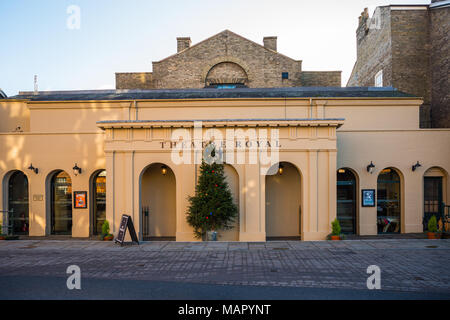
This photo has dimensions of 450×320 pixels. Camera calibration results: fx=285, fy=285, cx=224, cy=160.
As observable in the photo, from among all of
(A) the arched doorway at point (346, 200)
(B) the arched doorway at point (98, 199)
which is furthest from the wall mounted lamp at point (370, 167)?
(B) the arched doorway at point (98, 199)

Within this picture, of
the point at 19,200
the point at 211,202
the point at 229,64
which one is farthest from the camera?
the point at 229,64

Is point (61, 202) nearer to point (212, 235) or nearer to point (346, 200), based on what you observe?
point (212, 235)

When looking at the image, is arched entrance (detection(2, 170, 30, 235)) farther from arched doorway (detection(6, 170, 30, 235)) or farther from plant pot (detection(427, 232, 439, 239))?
plant pot (detection(427, 232, 439, 239))

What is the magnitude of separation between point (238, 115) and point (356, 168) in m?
6.67

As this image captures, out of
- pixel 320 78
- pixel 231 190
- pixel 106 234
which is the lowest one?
pixel 106 234

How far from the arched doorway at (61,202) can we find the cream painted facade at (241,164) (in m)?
0.33

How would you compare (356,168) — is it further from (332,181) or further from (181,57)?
(181,57)

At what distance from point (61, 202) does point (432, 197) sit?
19.4m

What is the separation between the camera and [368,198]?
14.3m

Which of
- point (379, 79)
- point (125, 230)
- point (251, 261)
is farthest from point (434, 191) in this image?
point (125, 230)

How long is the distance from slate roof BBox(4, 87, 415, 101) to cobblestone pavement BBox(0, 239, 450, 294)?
818cm

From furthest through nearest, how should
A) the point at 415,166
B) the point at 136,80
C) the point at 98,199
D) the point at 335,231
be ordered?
the point at 136,80
the point at 98,199
the point at 415,166
the point at 335,231

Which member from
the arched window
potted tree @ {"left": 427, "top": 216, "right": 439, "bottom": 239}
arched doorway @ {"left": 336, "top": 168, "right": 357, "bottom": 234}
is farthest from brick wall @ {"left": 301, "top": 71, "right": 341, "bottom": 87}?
potted tree @ {"left": 427, "top": 216, "right": 439, "bottom": 239}

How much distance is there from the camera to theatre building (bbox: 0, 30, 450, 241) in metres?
12.5
